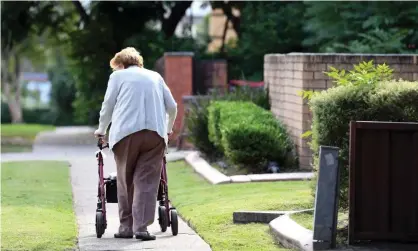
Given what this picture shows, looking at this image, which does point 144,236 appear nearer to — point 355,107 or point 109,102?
point 109,102

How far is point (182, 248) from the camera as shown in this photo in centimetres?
893

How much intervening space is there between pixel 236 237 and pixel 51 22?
23.1 metres

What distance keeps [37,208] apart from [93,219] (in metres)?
0.83

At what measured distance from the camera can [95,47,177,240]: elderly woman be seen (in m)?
9.41

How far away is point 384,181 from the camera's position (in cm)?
825

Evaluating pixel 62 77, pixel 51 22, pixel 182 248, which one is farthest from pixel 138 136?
pixel 62 77

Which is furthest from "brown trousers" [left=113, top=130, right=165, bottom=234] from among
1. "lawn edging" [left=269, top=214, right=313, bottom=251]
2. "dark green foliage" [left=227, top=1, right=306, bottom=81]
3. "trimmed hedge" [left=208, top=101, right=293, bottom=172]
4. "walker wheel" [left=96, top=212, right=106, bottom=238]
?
"dark green foliage" [left=227, top=1, right=306, bottom=81]

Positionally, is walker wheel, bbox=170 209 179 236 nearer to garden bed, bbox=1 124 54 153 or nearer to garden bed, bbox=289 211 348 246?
garden bed, bbox=289 211 348 246

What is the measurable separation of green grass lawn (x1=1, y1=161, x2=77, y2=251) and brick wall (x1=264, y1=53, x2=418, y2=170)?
347 centimetres

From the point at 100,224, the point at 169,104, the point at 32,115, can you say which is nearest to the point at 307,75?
the point at 169,104

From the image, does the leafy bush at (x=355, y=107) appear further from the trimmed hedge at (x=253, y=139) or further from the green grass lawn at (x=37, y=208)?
the trimmed hedge at (x=253, y=139)

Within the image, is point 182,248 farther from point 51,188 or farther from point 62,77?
point 62,77

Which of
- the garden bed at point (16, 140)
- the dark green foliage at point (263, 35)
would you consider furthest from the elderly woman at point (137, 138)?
the dark green foliage at point (263, 35)

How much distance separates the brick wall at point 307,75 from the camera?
1468cm
